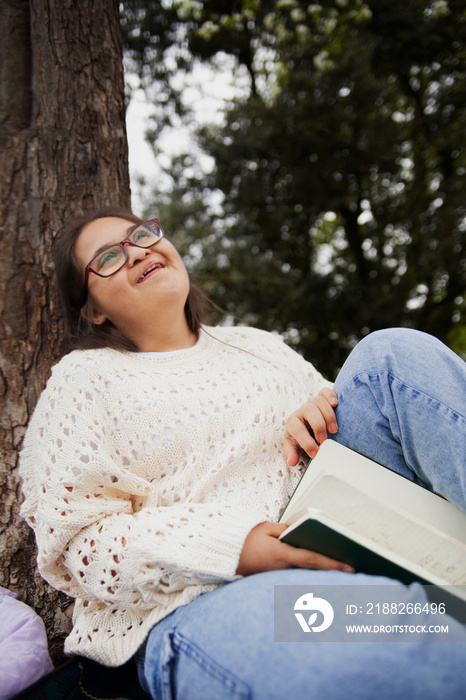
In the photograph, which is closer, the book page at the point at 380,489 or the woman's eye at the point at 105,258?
the book page at the point at 380,489

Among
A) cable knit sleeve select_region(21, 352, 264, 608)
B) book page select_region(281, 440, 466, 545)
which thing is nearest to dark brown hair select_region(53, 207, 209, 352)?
cable knit sleeve select_region(21, 352, 264, 608)

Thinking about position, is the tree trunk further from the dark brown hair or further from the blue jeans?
the blue jeans

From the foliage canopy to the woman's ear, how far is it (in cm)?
368

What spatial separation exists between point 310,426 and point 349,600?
61 cm

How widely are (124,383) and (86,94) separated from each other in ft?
4.69

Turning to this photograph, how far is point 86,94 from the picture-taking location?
7.25ft

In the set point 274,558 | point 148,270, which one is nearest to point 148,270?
point 148,270

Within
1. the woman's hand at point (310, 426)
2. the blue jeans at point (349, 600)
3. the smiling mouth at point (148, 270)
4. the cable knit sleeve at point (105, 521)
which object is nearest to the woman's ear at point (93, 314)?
the smiling mouth at point (148, 270)

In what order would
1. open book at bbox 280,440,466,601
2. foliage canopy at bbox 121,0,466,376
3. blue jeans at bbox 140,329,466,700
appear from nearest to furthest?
blue jeans at bbox 140,329,466,700 < open book at bbox 280,440,466,601 < foliage canopy at bbox 121,0,466,376

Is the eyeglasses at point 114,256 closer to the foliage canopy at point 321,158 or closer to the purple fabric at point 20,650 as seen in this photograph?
the purple fabric at point 20,650

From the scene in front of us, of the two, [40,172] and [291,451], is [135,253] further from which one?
[291,451]

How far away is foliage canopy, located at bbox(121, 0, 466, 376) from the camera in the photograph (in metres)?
5.64

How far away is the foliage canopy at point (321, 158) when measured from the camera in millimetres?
5637

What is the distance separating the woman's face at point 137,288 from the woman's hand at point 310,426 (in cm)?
61
